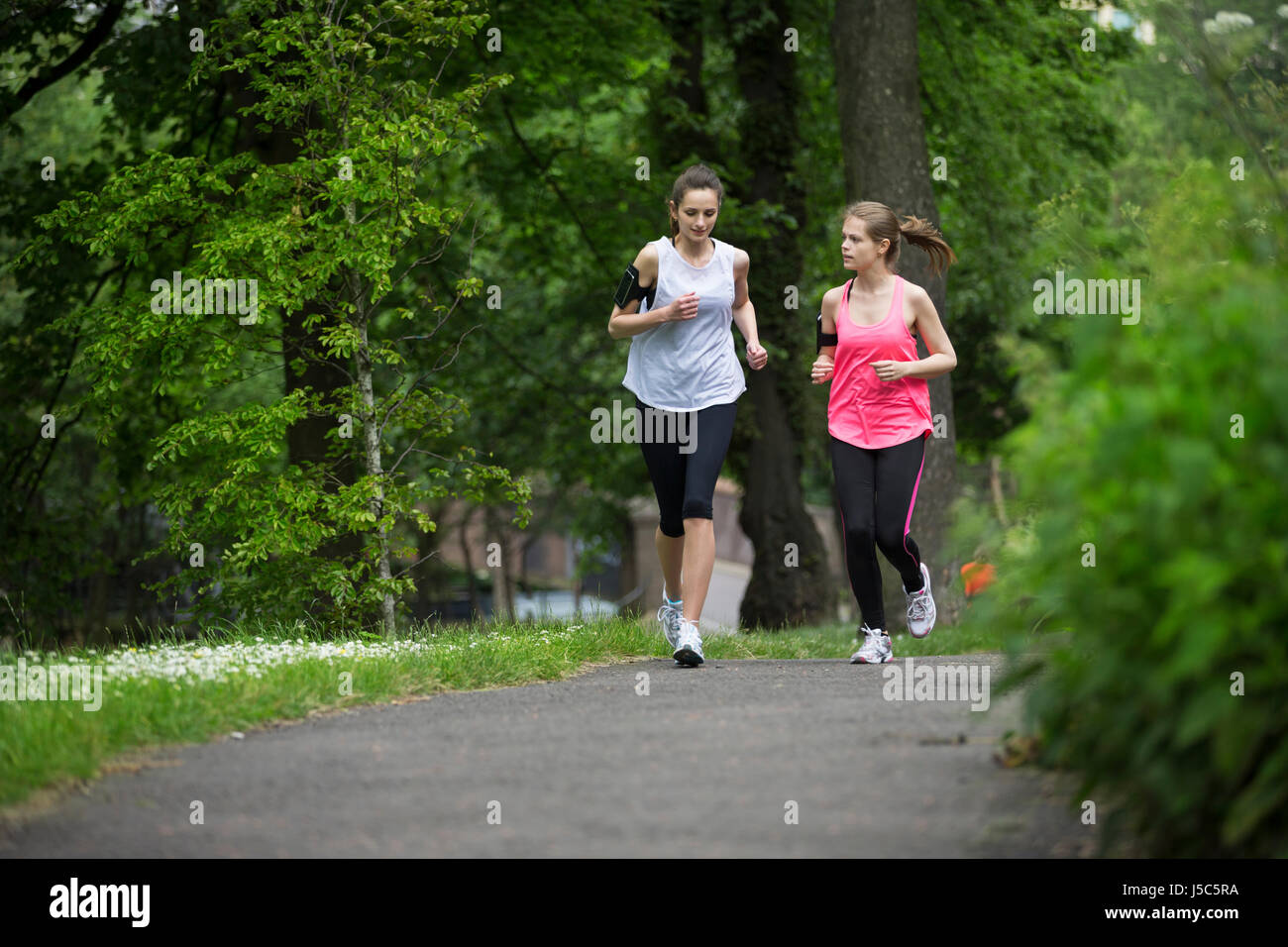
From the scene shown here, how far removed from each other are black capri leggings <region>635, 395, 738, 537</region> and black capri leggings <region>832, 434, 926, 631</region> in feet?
1.98

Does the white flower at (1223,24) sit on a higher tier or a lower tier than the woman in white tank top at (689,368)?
higher

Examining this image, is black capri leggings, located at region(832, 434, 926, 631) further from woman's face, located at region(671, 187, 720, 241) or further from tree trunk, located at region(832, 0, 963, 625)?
tree trunk, located at region(832, 0, 963, 625)

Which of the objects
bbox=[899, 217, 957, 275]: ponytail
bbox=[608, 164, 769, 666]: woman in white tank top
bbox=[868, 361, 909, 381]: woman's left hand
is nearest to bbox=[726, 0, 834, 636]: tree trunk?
bbox=[899, 217, 957, 275]: ponytail

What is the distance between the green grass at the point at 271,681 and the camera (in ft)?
14.1

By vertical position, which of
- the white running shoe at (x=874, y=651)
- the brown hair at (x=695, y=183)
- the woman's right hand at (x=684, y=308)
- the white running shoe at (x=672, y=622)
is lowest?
the white running shoe at (x=874, y=651)

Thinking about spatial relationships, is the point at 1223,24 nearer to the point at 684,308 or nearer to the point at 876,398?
the point at 876,398

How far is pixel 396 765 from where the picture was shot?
4.29 metres

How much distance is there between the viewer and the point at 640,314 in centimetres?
692

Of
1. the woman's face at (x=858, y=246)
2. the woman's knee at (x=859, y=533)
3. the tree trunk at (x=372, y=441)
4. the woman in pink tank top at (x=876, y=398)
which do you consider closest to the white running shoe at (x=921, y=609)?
the woman in pink tank top at (x=876, y=398)

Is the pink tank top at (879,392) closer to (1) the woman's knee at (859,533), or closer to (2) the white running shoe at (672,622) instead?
(1) the woman's knee at (859,533)

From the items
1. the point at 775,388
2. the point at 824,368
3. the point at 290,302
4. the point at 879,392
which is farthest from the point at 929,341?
the point at 775,388

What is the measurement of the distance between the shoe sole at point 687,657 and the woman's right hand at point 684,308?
1.66 m

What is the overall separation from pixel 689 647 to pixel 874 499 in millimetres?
1214
